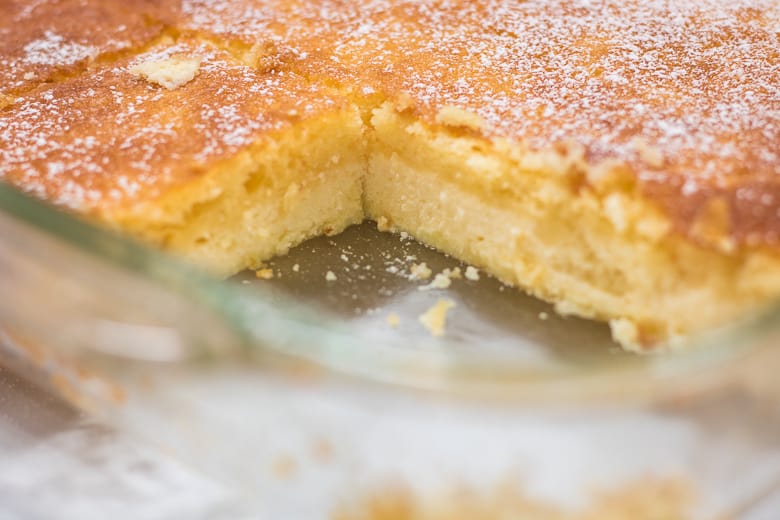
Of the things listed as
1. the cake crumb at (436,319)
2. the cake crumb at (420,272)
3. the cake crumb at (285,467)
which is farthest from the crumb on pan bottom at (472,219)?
the cake crumb at (285,467)

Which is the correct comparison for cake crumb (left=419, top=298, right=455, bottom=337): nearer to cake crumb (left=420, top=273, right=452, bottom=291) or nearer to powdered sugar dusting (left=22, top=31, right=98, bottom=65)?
cake crumb (left=420, top=273, right=452, bottom=291)

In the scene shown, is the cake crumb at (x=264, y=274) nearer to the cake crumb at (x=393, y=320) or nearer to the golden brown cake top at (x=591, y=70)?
the cake crumb at (x=393, y=320)

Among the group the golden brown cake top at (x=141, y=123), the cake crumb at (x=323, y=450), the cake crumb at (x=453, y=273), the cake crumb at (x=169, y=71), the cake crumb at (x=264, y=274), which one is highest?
the cake crumb at (x=169, y=71)

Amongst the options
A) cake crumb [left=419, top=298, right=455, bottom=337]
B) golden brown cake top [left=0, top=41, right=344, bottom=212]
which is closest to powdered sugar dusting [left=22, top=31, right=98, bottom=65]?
golden brown cake top [left=0, top=41, right=344, bottom=212]

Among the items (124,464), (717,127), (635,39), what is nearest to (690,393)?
(717,127)

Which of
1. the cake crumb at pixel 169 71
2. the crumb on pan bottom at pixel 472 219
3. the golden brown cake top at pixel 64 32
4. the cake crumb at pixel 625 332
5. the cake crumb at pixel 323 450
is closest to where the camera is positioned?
the cake crumb at pixel 323 450

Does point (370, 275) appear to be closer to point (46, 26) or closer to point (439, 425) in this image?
point (439, 425)

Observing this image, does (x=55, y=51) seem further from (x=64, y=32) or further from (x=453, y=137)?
(x=453, y=137)
